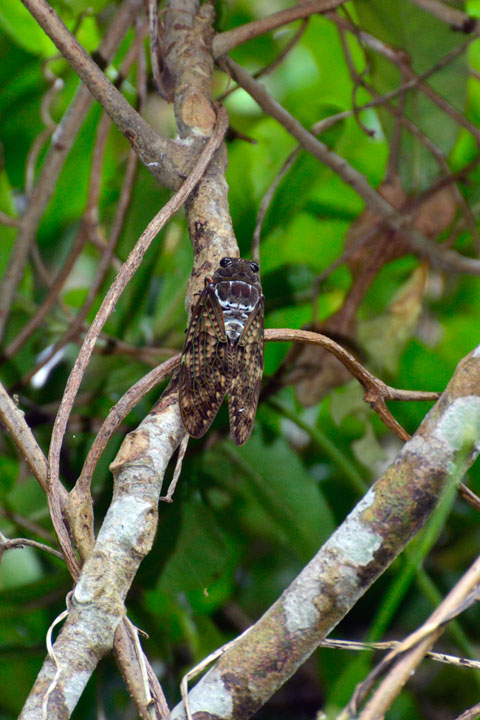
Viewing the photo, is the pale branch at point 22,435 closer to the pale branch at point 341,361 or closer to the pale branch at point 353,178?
the pale branch at point 341,361

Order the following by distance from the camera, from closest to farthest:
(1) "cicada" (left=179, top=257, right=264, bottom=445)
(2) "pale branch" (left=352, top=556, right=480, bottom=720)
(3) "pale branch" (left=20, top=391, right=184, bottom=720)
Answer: (2) "pale branch" (left=352, top=556, right=480, bottom=720) < (3) "pale branch" (left=20, top=391, right=184, bottom=720) < (1) "cicada" (left=179, top=257, right=264, bottom=445)

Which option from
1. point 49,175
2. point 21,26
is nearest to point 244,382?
point 49,175

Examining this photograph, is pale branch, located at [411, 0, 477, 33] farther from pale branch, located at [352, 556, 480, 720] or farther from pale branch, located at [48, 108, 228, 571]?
pale branch, located at [352, 556, 480, 720]

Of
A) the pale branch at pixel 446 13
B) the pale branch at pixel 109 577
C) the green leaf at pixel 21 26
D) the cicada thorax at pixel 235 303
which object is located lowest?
the pale branch at pixel 109 577

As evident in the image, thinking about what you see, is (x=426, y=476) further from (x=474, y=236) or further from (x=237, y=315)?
(x=474, y=236)

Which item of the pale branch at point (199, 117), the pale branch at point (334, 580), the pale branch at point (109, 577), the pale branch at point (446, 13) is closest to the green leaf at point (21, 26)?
the pale branch at point (199, 117)

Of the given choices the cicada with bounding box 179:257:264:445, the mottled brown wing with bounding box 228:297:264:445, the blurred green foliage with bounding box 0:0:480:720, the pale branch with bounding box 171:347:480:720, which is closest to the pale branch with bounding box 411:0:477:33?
the blurred green foliage with bounding box 0:0:480:720
